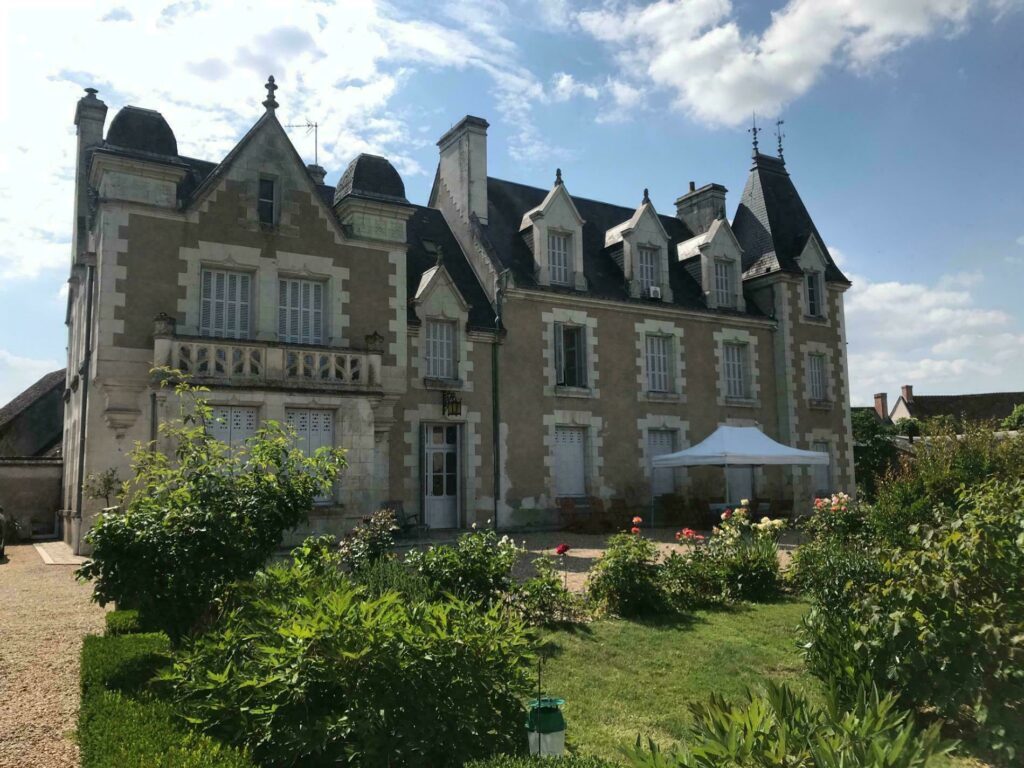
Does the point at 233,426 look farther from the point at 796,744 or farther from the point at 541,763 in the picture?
the point at 796,744

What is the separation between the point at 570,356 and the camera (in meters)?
18.4

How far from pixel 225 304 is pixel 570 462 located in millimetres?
8034

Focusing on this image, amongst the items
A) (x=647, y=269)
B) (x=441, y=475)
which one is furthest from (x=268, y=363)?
(x=647, y=269)

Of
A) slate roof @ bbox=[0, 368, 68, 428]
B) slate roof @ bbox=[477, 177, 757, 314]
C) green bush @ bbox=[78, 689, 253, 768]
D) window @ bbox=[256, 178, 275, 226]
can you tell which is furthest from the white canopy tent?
slate roof @ bbox=[0, 368, 68, 428]

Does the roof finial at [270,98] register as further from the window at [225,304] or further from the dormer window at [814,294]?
the dormer window at [814,294]

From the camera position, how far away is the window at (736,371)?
66.7 ft

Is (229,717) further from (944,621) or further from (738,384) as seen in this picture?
(738,384)

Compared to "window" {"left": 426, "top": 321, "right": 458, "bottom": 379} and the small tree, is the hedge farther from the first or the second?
"window" {"left": 426, "top": 321, "right": 458, "bottom": 379}

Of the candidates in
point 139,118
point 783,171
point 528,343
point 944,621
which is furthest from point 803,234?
point 944,621

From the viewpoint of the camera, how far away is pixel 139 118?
1267cm

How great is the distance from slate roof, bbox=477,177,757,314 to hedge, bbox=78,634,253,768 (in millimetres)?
12648

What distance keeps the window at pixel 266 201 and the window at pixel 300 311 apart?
1081 millimetres

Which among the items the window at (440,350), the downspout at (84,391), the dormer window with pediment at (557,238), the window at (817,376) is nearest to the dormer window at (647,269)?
the dormer window with pediment at (557,238)

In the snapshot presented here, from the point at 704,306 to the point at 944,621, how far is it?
15923mm
